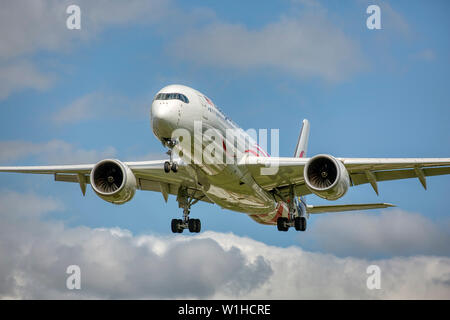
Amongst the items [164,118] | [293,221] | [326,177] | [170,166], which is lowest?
[293,221]

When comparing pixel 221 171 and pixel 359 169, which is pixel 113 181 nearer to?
pixel 221 171

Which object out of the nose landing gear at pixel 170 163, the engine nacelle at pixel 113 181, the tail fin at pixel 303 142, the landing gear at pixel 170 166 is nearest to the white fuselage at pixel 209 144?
the nose landing gear at pixel 170 163

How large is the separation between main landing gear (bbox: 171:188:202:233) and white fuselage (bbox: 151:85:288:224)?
2173 millimetres

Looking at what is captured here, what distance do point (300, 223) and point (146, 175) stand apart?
8490 millimetres

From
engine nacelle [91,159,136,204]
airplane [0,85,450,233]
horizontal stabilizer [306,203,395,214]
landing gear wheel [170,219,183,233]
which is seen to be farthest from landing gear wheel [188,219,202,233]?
horizontal stabilizer [306,203,395,214]

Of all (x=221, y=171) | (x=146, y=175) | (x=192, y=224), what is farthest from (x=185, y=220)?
(x=221, y=171)

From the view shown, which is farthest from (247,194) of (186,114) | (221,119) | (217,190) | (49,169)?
(49,169)

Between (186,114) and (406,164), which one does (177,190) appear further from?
(406,164)

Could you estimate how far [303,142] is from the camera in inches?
1885

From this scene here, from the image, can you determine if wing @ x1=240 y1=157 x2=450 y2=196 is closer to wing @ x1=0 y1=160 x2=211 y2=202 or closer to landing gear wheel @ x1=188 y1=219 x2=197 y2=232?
wing @ x1=0 y1=160 x2=211 y2=202

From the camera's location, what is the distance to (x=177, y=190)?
121 feet

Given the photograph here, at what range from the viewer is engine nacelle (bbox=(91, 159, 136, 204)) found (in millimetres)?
32250

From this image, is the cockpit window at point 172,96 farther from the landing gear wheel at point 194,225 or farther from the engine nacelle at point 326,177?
the landing gear wheel at point 194,225

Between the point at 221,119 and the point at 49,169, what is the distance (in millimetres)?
10593
